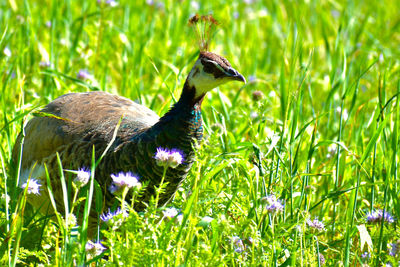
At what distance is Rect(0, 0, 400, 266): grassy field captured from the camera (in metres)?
2.21

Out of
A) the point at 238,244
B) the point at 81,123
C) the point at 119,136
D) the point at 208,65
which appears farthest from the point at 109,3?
the point at 238,244

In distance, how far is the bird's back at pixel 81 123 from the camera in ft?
10.1

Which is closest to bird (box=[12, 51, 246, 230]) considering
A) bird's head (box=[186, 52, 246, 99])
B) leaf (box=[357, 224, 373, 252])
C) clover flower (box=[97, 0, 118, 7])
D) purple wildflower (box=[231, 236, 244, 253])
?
bird's head (box=[186, 52, 246, 99])

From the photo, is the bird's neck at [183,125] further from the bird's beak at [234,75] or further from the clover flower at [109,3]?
the clover flower at [109,3]

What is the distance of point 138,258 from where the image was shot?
2.10m

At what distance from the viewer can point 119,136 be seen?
3033 millimetres

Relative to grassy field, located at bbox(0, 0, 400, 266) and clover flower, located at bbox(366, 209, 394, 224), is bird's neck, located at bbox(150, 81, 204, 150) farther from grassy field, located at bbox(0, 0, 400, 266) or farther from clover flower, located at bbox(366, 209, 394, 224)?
clover flower, located at bbox(366, 209, 394, 224)

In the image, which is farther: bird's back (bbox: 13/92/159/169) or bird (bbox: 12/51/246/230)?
bird's back (bbox: 13/92/159/169)

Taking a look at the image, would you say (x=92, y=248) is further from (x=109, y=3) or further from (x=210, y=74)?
(x=109, y=3)

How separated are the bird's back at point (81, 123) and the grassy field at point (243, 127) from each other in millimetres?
128

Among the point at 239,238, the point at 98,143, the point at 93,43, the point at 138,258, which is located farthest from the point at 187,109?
the point at 93,43

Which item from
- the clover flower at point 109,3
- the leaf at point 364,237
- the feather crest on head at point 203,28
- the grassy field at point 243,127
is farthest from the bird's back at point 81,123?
the clover flower at point 109,3

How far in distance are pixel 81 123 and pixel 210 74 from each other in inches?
29.8

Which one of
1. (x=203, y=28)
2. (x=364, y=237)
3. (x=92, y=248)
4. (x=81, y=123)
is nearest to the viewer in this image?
(x=92, y=248)
